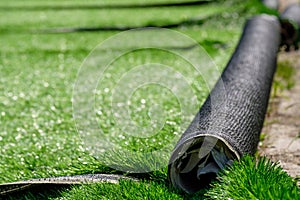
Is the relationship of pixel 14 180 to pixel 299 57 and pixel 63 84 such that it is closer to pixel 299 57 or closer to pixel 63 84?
pixel 63 84

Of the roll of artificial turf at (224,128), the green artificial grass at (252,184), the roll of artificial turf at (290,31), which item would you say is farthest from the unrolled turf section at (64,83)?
the roll of artificial turf at (290,31)

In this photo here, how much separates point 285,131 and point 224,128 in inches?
52.4

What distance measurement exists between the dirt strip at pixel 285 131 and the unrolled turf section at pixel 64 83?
2.08ft

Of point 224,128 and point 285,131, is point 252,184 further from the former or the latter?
point 285,131

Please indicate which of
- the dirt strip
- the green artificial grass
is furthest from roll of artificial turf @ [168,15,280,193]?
the dirt strip

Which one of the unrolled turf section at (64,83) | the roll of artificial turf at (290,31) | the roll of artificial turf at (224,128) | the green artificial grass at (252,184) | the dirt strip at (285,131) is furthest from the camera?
the roll of artificial turf at (290,31)

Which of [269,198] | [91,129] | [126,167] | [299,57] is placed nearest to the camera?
[269,198]

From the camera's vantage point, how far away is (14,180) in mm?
3227

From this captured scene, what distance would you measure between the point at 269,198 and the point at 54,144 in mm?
1852

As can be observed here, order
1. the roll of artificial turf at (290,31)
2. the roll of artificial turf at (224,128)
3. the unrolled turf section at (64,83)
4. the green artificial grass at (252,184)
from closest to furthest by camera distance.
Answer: the green artificial grass at (252,184) → the roll of artificial turf at (224,128) → the unrolled turf section at (64,83) → the roll of artificial turf at (290,31)

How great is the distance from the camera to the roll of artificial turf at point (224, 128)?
9.22ft

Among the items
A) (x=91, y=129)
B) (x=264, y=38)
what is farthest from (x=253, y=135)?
(x=264, y=38)

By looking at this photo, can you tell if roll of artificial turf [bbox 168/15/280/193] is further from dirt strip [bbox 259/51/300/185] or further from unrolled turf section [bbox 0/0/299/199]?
dirt strip [bbox 259/51/300/185]

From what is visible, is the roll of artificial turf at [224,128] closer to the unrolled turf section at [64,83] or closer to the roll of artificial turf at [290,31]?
the unrolled turf section at [64,83]
